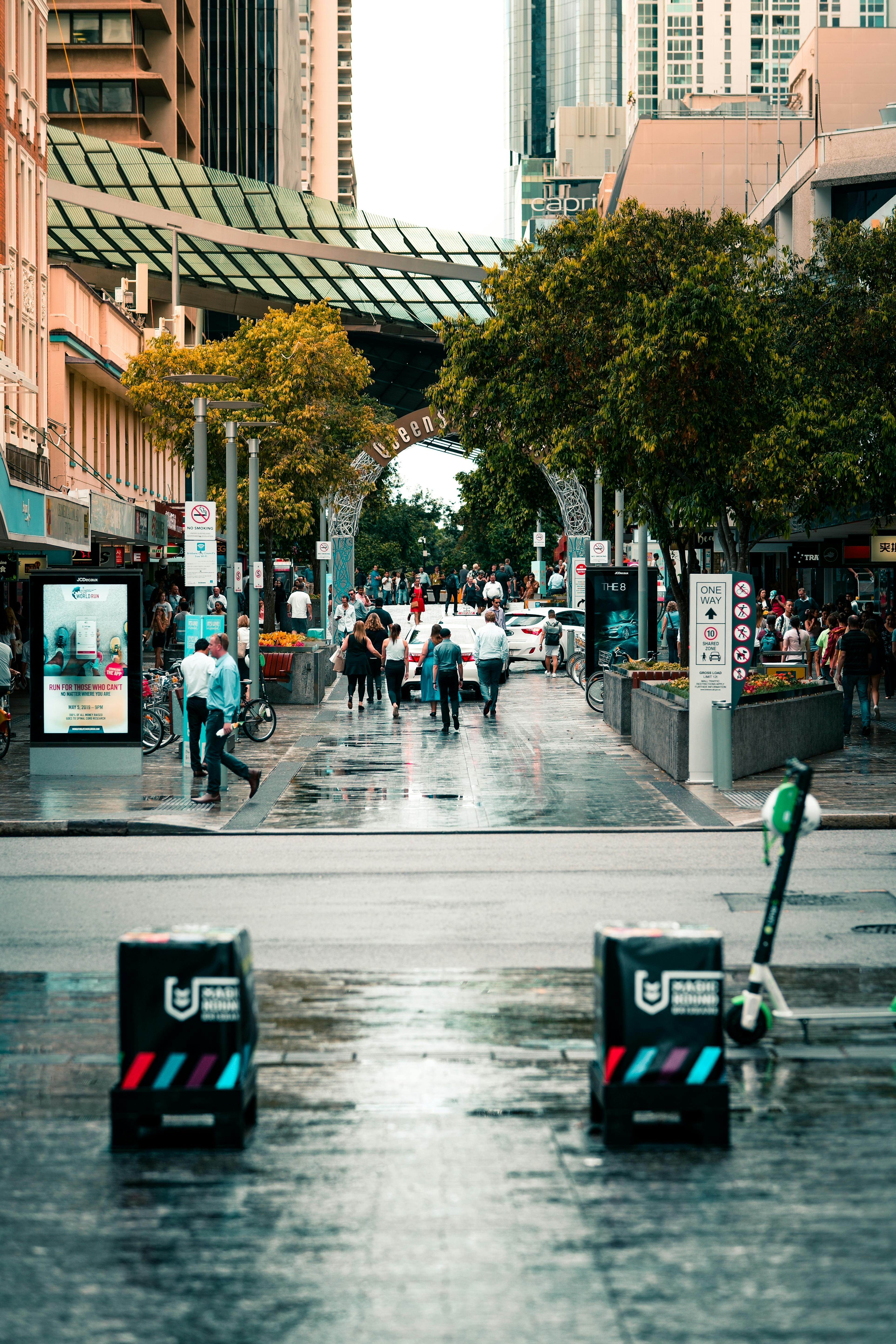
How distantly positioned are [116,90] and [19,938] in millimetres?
80509

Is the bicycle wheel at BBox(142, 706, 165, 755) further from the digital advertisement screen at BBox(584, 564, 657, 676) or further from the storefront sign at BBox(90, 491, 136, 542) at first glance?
the digital advertisement screen at BBox(584, 564, 657, 676)

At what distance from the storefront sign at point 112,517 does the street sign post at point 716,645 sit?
57.6 ft

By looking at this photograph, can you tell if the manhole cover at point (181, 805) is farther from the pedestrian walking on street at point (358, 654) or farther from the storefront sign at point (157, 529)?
the storefront sign at point (157, 529)

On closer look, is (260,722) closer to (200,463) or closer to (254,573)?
(200,463)

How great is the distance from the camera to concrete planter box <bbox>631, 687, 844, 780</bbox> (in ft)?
62.4

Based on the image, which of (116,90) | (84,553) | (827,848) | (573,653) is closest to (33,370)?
(84,553)

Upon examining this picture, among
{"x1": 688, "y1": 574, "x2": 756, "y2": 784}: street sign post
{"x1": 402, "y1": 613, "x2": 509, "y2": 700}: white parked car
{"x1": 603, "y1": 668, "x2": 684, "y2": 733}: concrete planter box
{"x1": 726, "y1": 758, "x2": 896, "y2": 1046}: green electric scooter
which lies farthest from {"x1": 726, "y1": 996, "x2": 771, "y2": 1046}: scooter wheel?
{"x1": 402, "y1": 613, "x2": 509, "y2": 700}: white parked car

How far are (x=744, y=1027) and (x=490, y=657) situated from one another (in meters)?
20.8

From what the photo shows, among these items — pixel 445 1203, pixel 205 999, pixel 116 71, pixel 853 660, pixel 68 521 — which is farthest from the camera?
pixel 116 71

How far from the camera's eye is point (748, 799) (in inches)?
676

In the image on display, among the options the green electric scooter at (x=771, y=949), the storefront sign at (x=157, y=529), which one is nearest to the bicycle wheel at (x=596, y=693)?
the storefront sign at (x=157, y=529)

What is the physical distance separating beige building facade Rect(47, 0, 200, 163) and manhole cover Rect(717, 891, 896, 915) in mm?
75441

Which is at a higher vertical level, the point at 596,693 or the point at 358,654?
the point at 358,654

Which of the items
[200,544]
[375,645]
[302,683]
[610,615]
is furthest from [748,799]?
[610,615]
